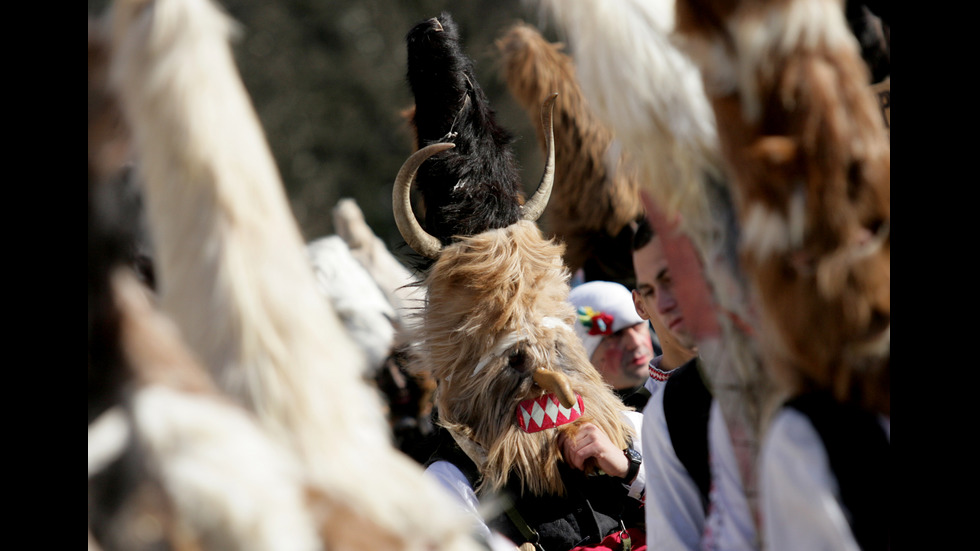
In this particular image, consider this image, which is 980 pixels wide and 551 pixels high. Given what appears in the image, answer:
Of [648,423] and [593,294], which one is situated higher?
[648,423]

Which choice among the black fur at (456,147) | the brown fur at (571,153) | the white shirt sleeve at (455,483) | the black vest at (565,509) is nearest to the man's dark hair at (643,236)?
the black fur at (456,147)

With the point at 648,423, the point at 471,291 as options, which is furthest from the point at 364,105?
the point at 648,423

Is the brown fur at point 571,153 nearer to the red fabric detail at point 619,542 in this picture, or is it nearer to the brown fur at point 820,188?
the red fabric detail at point 619,542

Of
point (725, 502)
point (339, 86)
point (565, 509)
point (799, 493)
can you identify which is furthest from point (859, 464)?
point (339, 86)

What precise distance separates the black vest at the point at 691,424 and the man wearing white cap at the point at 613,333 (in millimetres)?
1617

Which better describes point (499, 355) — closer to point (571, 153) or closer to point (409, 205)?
point (409, 205)

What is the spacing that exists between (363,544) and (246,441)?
18 cm

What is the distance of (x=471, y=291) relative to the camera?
7.19 feet

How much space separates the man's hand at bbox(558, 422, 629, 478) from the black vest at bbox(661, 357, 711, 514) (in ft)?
2.01

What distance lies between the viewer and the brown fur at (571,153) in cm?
388

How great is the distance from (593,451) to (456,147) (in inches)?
36.5

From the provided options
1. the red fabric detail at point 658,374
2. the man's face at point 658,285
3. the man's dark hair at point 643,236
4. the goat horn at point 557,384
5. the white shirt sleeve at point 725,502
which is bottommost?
the red fabric detail at point 658,374

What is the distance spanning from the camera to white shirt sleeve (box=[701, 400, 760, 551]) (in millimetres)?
1255
